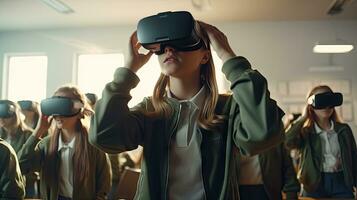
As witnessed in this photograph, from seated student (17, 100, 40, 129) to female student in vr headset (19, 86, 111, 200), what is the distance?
4.27ft

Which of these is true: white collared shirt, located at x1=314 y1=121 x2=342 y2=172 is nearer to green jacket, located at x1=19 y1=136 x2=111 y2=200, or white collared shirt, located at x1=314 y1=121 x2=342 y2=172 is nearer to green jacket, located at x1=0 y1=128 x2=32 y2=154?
green jacket, located at x1=19 y1=136 x2=111 y2=200

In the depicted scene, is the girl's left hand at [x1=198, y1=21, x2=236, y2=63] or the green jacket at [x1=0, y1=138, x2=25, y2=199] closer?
the girl's left hand at [x1=198, y1=21, x2=236, y2=63]

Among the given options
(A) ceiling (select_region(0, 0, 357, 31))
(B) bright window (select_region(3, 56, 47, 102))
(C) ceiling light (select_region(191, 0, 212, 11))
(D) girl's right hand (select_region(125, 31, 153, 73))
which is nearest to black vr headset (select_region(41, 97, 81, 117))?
(D) girl's right hand (select_region(125, 31, 153, 73))

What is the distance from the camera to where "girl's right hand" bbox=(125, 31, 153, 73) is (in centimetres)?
100

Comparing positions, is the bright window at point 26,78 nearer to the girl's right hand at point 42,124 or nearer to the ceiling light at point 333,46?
the girl's right hand at point 42,124

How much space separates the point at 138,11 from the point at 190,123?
3.91m

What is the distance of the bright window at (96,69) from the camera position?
17.4ft

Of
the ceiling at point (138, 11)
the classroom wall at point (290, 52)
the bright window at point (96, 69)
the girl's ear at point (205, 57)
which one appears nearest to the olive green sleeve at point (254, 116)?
the girl's ear at point (205, 57)

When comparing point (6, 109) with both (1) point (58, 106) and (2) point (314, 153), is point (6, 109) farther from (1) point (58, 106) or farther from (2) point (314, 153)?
(2) point (314, 153)

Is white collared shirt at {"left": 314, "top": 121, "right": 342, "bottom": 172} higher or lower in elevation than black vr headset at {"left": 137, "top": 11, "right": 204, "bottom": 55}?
lower

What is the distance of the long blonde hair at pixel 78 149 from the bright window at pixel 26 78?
3373 millimetres

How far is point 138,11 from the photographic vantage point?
4695mm

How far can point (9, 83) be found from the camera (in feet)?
18.5

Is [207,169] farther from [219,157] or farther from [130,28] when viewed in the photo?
[130,28]
